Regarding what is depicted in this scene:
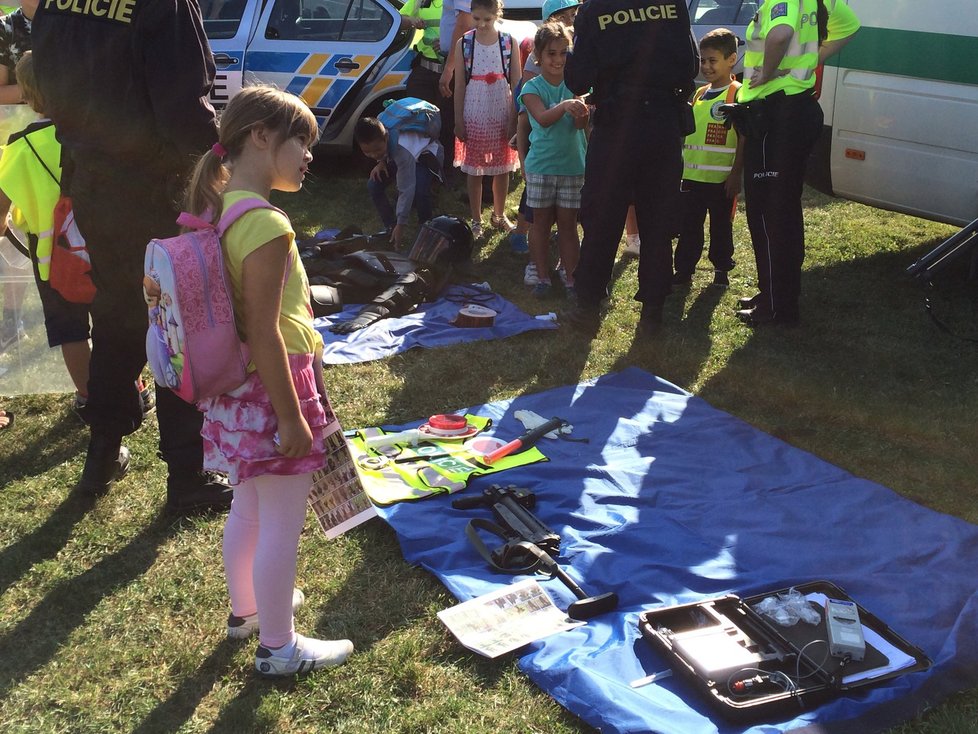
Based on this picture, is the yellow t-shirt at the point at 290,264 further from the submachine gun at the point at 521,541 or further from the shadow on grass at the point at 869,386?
the shadow on grass at the point at 869,386

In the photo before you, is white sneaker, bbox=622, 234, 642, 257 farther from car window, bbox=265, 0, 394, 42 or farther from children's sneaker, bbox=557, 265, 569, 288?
car window, bbox=265, 0, 394, 42

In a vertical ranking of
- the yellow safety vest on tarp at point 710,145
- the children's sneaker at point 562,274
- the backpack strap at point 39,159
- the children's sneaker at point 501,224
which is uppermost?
the backpack strap at point 39,159

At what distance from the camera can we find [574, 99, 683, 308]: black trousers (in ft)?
16.8

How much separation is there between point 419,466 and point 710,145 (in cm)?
316

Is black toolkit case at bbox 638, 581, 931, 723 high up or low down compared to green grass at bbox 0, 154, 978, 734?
up

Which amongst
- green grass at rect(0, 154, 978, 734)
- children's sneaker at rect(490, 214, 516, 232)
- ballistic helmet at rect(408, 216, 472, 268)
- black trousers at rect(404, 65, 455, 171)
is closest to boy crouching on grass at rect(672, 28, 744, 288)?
green grass at rect(0, 154, 978, 734)

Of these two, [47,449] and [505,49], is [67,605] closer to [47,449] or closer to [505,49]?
[47,449]

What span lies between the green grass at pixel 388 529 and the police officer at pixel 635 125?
1.64 ft

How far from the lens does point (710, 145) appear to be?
6.10 metres

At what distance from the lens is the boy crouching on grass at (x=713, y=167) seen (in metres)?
6.06

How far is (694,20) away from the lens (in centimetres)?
882

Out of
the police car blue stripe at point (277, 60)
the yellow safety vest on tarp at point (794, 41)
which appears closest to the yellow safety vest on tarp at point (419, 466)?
the yellow safety vest on tarp at point (794, 41)

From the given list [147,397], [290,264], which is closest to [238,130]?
[290,264]

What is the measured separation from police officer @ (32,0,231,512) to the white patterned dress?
396cm
